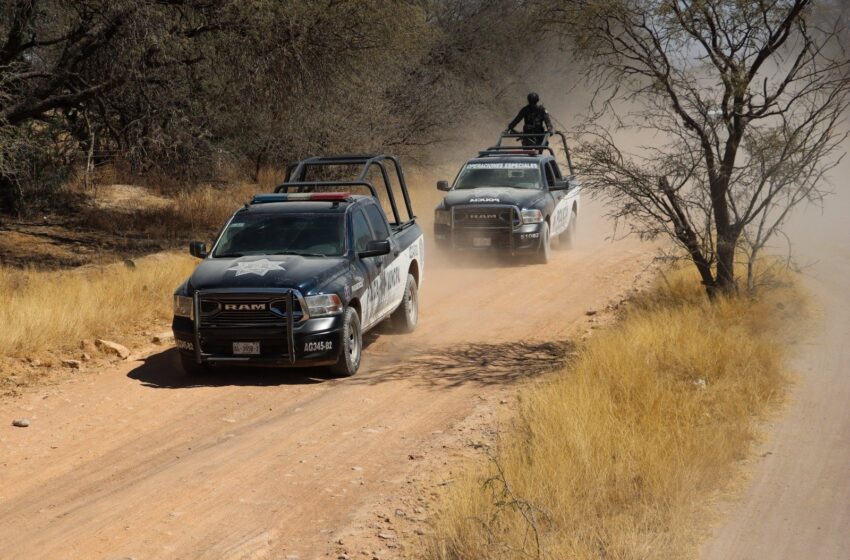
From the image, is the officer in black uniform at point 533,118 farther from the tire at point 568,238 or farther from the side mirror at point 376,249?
the side mirror at point 376,249

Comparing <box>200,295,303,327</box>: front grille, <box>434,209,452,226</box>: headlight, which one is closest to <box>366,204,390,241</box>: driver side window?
<box>200,295,303,327</box>: front grille

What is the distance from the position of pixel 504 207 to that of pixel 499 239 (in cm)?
55

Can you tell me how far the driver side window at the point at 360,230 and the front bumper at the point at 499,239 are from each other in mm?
6278

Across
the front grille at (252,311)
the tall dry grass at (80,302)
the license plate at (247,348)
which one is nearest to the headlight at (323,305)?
the front grille at (252,311)

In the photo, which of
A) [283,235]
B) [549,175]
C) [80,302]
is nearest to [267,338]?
[283,235]

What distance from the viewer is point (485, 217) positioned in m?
17.8

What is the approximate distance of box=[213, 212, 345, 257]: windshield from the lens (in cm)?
1099

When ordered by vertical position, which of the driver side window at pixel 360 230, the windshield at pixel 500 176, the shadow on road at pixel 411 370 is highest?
the windshield at pixel 500 176

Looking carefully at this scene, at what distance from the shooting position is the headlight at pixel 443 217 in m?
18.1

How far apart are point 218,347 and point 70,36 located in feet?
26.5

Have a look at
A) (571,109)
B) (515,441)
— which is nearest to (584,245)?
(515,441)

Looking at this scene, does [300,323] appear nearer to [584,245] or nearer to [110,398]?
[110,398]

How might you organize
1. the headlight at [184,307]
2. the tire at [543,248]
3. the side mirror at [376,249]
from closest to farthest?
the headlight at [184,307] → the side mirror at [376,249] → the tire at [543,248]

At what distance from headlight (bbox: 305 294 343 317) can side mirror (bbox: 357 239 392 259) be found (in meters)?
0.94
